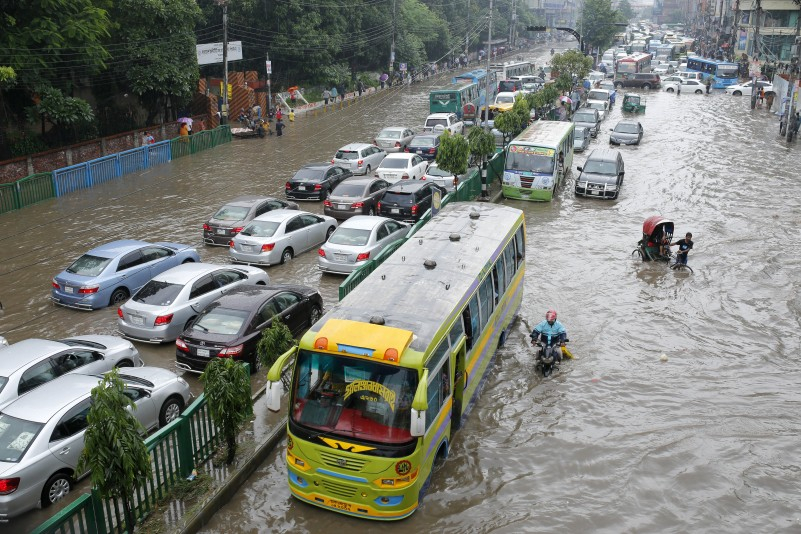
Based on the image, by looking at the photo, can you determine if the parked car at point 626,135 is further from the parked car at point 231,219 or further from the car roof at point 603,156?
the parked car at point 231,219

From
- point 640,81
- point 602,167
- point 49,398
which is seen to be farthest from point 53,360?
point 640,81

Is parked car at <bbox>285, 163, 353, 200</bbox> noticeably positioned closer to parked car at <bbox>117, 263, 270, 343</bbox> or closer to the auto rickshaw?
parked car at <bbox>117, 263, 270, 343</bbox>

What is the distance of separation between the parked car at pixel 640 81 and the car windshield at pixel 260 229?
62575 mm

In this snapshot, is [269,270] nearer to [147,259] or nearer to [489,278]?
[147,259]

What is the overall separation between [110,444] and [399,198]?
1641cm

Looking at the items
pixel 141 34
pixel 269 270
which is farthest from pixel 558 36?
pixel 269 270

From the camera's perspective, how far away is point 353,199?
24.2m

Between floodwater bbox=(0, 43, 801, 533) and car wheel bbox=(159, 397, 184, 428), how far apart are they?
1828mm

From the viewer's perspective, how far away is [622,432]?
12.2 meters

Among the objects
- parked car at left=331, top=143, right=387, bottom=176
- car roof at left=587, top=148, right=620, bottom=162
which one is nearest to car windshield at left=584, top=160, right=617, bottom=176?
car roof at left=587, top=148, right=620, bottom=162

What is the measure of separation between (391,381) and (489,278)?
14.4ft

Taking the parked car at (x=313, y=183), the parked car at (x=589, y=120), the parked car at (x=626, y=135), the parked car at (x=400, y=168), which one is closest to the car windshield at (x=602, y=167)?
the parked car at (x=400, y=168)

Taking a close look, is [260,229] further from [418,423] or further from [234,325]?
[418,423]

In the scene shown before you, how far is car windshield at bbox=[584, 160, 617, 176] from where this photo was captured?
29.4 metres
